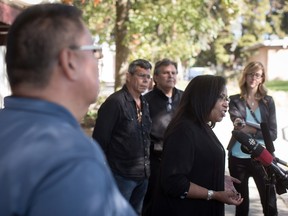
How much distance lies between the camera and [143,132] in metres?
4.91

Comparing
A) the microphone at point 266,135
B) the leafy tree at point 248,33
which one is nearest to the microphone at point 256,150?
the microphone at point 266,135

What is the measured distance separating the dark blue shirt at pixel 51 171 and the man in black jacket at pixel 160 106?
3.98 metres

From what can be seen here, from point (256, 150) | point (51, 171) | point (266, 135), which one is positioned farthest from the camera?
point (266, 135)

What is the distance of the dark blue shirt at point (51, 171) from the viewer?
1162 millimetres

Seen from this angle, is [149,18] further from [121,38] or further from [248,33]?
[248,33]

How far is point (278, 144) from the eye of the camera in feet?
42.3

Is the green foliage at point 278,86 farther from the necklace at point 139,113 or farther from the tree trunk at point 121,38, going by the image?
the necklace at point 139,113

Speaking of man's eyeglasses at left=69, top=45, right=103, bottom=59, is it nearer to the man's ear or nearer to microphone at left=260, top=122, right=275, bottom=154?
the man's ear

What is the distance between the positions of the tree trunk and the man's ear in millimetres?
12348

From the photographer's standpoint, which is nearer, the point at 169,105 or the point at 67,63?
the point at 67,63

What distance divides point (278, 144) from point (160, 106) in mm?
8148

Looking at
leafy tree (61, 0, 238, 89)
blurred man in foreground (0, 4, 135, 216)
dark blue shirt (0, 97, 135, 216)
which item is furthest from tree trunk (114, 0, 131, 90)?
dark blue shirt (0, 97, 135, 216)

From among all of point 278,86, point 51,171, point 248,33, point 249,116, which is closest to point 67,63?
point 51,171

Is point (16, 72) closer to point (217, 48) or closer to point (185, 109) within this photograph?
point (185, 109)
